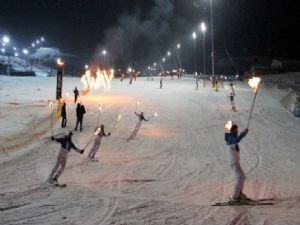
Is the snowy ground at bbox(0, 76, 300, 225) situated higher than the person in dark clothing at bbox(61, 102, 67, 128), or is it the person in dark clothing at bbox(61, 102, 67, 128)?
the person in dark clothing at bbox(61, 102, 67, 128)

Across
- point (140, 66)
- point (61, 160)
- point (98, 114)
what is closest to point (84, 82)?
point (98, 114)

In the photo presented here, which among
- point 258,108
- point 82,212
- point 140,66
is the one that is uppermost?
point 140,66

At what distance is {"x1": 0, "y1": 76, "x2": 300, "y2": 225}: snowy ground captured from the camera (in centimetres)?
1152

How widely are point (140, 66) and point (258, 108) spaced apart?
99539 millimetres

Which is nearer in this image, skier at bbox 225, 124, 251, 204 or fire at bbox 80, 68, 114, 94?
skier at bbox 225, 124, 251, 204

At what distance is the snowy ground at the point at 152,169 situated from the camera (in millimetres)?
11523

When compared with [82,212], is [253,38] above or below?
above

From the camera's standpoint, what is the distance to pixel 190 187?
1480 centimetres

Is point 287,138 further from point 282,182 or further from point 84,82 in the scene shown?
point 84,82

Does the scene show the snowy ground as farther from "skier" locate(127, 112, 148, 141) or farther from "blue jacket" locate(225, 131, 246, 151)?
"blue jacket" locate(225, 131, 246, 151)

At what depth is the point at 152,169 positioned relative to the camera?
17547 millimetres

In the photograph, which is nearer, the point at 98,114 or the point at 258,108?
the point at 98,114

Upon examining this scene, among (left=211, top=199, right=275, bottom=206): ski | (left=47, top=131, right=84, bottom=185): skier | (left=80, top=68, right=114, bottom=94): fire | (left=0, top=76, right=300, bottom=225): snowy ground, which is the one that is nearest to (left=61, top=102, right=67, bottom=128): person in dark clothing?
(left=0, top=76, right=300, bottom=225): snowy ground

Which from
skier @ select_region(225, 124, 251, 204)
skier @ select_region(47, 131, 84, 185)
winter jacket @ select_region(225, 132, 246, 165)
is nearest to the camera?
skier @ select_region(225, 124, 251, 204)
